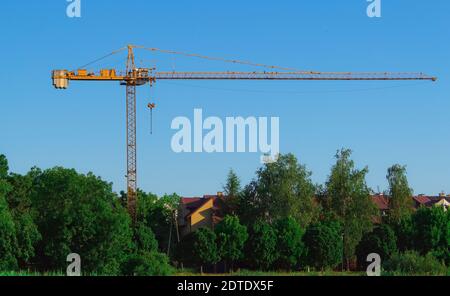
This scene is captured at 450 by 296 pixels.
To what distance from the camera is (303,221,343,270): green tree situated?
6391 centimetres

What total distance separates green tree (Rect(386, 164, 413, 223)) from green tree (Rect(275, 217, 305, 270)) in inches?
626

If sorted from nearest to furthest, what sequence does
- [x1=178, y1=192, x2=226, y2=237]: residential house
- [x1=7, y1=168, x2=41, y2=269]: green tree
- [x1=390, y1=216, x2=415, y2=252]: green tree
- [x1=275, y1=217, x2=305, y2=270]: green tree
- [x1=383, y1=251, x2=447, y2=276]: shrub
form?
[x1=383, y1=251, x2=447, y2=276]: shrub
[x1=7, y1=168, x2=41, y2=269]: green tree
[x1=275, y1=217, x2=305, y2=270]: green tree
[x1=390, y1=216, x2=415, y2=252]: green tree
[x1=178, y1=192, x2=226, y2=237]: residential house

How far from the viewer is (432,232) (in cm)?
6284

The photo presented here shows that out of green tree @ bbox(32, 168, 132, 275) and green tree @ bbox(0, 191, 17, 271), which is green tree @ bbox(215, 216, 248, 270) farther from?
green tree @ bbox(0, 191, 17, 271)

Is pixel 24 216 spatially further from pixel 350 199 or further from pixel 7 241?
pixel 350 199

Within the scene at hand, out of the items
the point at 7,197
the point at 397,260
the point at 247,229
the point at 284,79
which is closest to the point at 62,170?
the point at 7,197

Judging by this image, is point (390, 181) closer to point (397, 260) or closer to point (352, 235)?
point (352, 235)

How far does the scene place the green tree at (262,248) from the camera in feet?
208

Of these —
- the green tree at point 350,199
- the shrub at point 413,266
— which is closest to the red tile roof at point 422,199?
the green tree at point 350,199

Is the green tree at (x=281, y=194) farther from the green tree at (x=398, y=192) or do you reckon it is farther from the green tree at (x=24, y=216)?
the green tree at (x=24, y=216)

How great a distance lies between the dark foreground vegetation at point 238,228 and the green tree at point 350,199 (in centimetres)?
9

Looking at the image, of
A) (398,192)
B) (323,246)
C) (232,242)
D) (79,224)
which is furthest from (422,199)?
(79,224)

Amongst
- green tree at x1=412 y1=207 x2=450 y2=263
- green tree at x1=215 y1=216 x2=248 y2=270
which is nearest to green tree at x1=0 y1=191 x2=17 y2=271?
green tree at x1=215 y1=216 x2=248 y2=270
